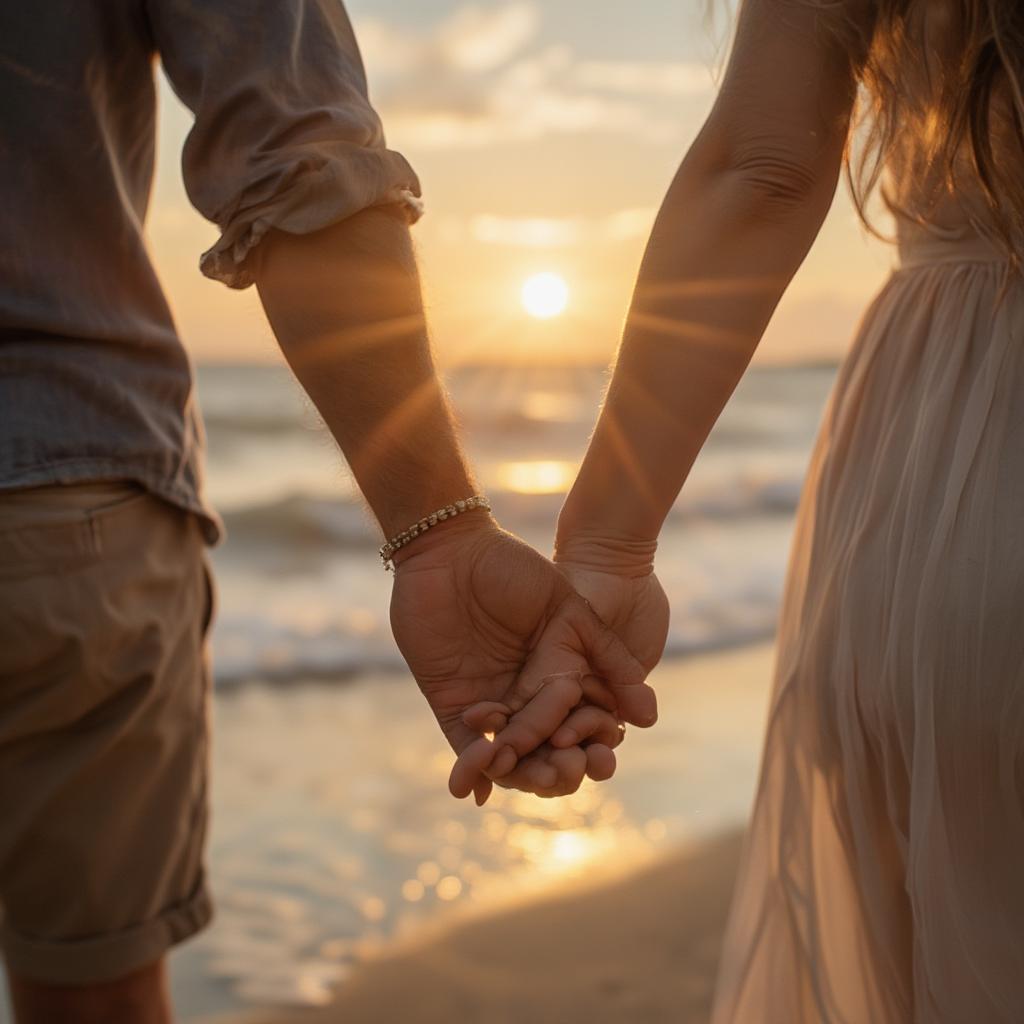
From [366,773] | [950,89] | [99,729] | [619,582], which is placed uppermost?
[950,89]

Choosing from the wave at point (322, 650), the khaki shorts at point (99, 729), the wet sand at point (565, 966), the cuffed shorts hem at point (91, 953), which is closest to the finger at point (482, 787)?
the khaki shorts at point (99, 729)

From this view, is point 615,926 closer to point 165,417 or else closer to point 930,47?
point 165,417

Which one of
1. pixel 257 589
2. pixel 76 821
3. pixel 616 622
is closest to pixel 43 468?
pixel 76 821

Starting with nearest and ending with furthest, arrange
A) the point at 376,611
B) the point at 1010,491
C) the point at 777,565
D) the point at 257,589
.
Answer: the point at 1010,491, the point at 376,611, the point at 257,589, the point at 777,565

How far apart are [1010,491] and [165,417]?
1103 mm

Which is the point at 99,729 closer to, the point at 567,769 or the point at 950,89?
the point at 567,769

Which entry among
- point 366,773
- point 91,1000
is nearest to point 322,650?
point 366,773

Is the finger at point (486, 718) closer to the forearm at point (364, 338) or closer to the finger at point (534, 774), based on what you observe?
the finger at point (534, 774)

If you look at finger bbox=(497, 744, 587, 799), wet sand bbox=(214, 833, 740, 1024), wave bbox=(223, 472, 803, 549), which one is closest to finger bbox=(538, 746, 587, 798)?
finger bbox=(497, 744, 587, 799)

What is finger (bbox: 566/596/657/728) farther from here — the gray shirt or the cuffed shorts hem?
the cuffed shorts hem

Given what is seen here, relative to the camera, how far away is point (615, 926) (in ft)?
10.3

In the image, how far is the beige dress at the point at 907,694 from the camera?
130 cm

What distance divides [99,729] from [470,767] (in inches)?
22.7

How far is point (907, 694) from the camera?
1.34 m
